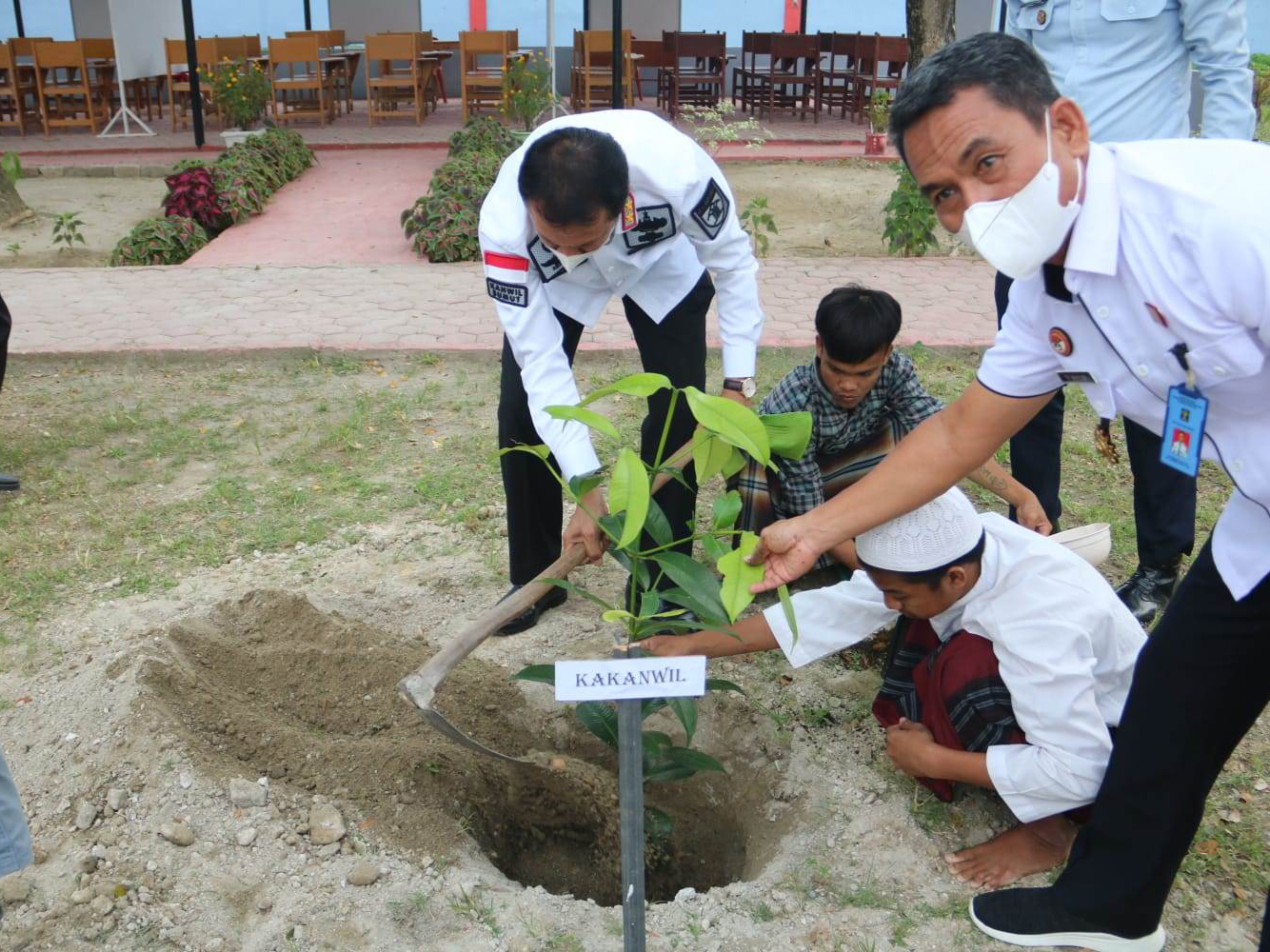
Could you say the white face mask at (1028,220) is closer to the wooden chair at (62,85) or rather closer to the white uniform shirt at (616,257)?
the white uniform shirt at (616,257)

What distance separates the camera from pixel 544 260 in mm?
2496

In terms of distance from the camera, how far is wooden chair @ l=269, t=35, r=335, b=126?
11094 millimetres

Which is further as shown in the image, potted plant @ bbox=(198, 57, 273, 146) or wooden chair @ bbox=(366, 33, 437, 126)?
wooden chair @ bbox=(366, 33, 437, 126)

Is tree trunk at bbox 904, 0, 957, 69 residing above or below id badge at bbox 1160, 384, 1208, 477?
above

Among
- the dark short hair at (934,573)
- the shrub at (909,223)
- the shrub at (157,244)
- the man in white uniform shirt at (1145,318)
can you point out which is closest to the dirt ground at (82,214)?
the shrub at (157,244)

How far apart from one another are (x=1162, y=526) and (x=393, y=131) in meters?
9.84

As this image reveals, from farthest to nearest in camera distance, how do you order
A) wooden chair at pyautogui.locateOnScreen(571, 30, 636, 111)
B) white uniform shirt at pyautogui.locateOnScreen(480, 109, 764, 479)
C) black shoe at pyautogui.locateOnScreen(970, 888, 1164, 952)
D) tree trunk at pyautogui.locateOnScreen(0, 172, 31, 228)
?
wooden chair at pyautogui.locateOnScreen(571, 30, 636, 111) < tree trunk at pyautogui.locateOnScreen(0, 172, 31, 228) < white uniform shirt at pyautogui.locateOnScreen(480, 109, 764, 479) < black shoe at pyautogui.locateOnScreen(970, 888, 1164, 952)

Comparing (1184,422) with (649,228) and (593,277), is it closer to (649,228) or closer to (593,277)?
(649,228)

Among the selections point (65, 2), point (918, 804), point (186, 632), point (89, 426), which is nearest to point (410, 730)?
point (186, 632)

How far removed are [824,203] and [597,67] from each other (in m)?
4.25

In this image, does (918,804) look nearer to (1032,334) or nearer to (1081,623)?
(1081,623)

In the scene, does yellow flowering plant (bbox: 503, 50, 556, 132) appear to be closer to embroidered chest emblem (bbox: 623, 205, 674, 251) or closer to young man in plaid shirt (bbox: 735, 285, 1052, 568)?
young man in plaid shirt (bbox: 735, 285, 1052, 568)

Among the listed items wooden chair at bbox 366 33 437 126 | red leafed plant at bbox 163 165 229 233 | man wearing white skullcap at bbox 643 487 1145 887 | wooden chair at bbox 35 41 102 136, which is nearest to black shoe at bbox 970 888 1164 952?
man wearing white skullcap at bbox 643 487 1145 887

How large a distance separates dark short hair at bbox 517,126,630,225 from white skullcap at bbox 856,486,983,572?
78 cm
